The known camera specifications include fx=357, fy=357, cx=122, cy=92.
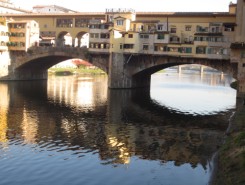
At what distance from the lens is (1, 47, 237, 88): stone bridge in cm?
8181

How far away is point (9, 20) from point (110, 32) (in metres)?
35.2

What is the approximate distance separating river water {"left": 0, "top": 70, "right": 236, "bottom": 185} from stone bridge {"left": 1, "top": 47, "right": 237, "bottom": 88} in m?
11.6

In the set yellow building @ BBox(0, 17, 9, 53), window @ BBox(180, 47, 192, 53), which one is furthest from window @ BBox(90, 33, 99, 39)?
yellow building @ BBox(0, 17, 9, 53)

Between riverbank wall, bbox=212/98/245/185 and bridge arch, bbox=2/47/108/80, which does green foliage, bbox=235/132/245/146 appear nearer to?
riverbank wall, bbox=212/98/245/185

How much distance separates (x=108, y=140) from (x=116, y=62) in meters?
48.0

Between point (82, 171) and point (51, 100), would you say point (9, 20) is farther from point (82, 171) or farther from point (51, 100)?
point (82, 171)

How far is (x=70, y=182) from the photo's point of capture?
27797mm

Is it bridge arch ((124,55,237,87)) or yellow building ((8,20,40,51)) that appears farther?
yellow building ((8,20,40,51))

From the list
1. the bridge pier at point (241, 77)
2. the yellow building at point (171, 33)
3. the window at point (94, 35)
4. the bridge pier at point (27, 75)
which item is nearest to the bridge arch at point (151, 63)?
the yellow building at point (171, 33)

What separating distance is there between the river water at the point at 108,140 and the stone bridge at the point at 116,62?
11581 mm

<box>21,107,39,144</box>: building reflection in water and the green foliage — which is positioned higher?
the green foliage

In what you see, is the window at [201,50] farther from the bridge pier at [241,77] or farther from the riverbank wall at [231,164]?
the riverbank wall at [231,164]

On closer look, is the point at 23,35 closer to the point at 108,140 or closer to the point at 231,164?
the point at 108,140

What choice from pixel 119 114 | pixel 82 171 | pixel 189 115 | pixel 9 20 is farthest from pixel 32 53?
pixel 82 171
